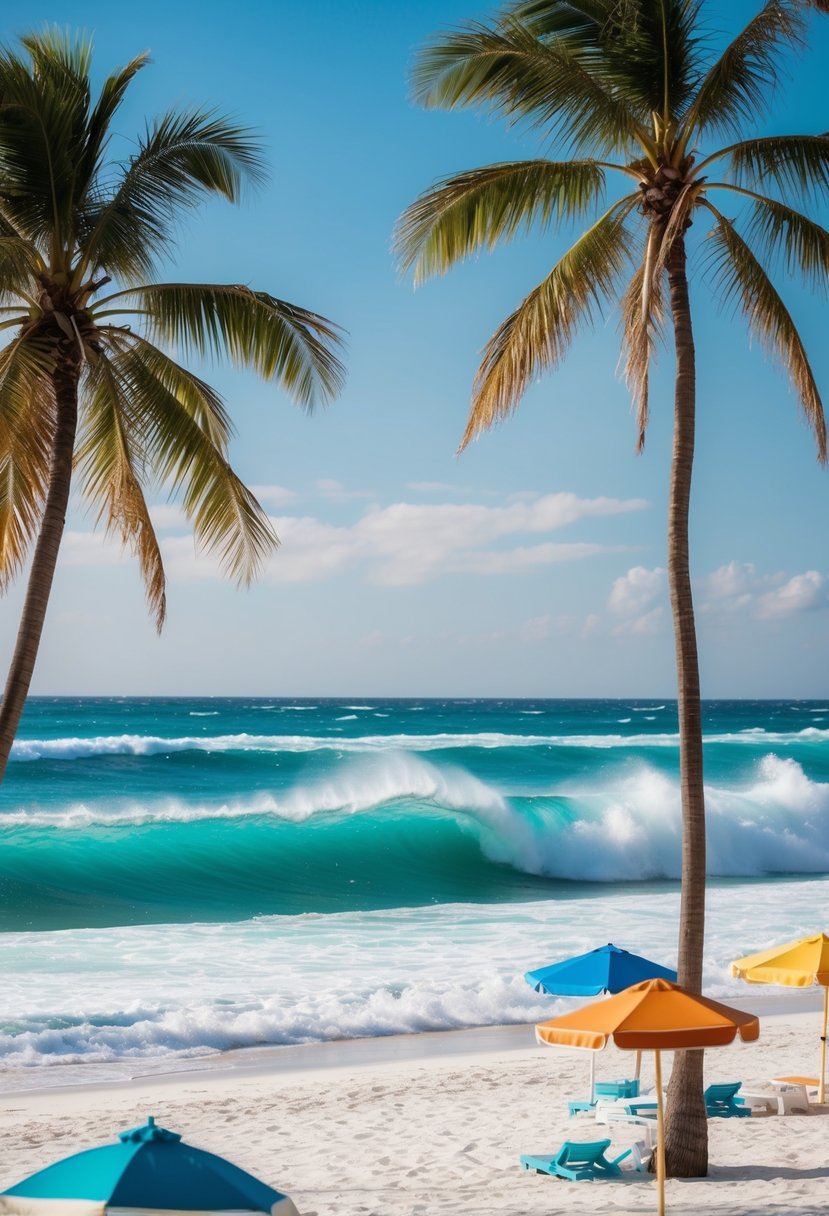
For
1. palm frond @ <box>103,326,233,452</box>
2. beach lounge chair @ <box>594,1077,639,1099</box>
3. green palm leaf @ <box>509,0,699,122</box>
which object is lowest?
beach lounge chair @ <box>594,1077,639,1099</box>

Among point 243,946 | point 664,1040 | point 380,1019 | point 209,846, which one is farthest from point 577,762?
point 664,1040

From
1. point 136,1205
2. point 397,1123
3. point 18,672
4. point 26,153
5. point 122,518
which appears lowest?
point 397,1123

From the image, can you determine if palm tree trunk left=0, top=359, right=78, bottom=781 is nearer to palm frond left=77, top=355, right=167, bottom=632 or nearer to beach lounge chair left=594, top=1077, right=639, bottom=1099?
palm frond left=77, top=355, right=167, bottom=632

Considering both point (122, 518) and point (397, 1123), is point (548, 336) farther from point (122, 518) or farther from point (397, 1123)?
point (397, 1123)

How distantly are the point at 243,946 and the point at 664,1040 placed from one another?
12.3 m

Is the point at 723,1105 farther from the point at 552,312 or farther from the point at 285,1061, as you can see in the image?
the point at 552,312

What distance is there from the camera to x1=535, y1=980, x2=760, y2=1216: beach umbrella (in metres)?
5.91

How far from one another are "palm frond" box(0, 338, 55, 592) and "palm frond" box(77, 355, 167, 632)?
0.58m

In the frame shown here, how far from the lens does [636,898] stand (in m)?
23.2

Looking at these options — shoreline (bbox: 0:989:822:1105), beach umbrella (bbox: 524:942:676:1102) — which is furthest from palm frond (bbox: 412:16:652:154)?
shoreline (bbox: 0:989:822:1105)

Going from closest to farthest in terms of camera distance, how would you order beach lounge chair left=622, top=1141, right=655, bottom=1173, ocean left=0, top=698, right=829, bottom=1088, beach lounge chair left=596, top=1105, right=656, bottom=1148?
1. beach lounge chair left=622, top=1141, right=655, bottom=1173
2. beach lounge chair left=596, top=1105, right=656, bottom=1148
3. ocean left=0, top=698, right=829, bottom=1088

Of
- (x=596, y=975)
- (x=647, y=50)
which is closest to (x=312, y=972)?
(x=596, y=975)

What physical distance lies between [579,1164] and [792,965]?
8.40 feet

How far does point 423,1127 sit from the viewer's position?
9242mm
